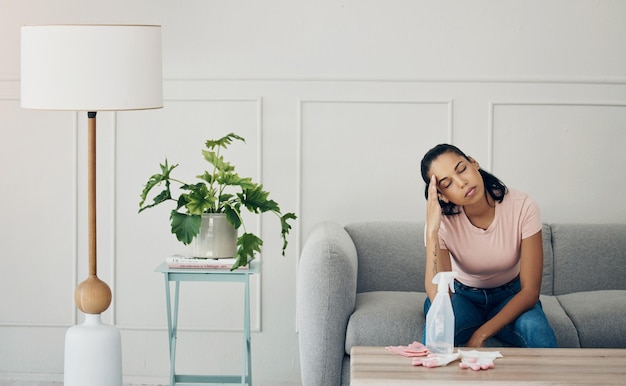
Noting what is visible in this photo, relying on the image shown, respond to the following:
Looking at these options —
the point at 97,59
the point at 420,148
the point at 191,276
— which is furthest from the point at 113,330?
the point at 420,148

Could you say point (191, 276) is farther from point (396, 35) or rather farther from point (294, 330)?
point (396, 35)

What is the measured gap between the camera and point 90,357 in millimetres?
3002

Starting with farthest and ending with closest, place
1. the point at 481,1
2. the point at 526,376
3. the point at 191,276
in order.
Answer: the point at 481,1 < the point at 191,276 < the point at 526,376

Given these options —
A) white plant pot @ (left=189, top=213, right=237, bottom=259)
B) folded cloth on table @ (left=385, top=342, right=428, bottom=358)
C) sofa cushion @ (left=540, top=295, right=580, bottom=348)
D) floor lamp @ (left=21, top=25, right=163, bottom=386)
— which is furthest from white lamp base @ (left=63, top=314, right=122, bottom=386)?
sofa cushion @ (left=540, top=295, right=580, bottom=348)

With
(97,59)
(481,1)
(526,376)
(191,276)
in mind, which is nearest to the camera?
(526,376)

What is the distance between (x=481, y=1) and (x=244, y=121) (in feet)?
3.61

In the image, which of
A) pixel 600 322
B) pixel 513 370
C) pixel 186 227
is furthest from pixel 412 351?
pixel 186 227

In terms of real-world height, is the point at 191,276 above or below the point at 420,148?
below

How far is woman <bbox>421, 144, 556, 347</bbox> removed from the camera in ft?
9.04

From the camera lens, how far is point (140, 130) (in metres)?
3.80

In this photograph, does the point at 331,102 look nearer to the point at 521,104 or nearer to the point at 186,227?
the point at 521,104

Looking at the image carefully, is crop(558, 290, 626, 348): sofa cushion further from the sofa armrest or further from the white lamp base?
the white lamp base

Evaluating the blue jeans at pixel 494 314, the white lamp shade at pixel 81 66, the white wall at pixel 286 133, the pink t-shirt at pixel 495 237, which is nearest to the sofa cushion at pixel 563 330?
the blue jeans at pixel 494 314

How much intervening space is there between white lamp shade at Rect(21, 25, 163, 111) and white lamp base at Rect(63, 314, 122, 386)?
75 cm
